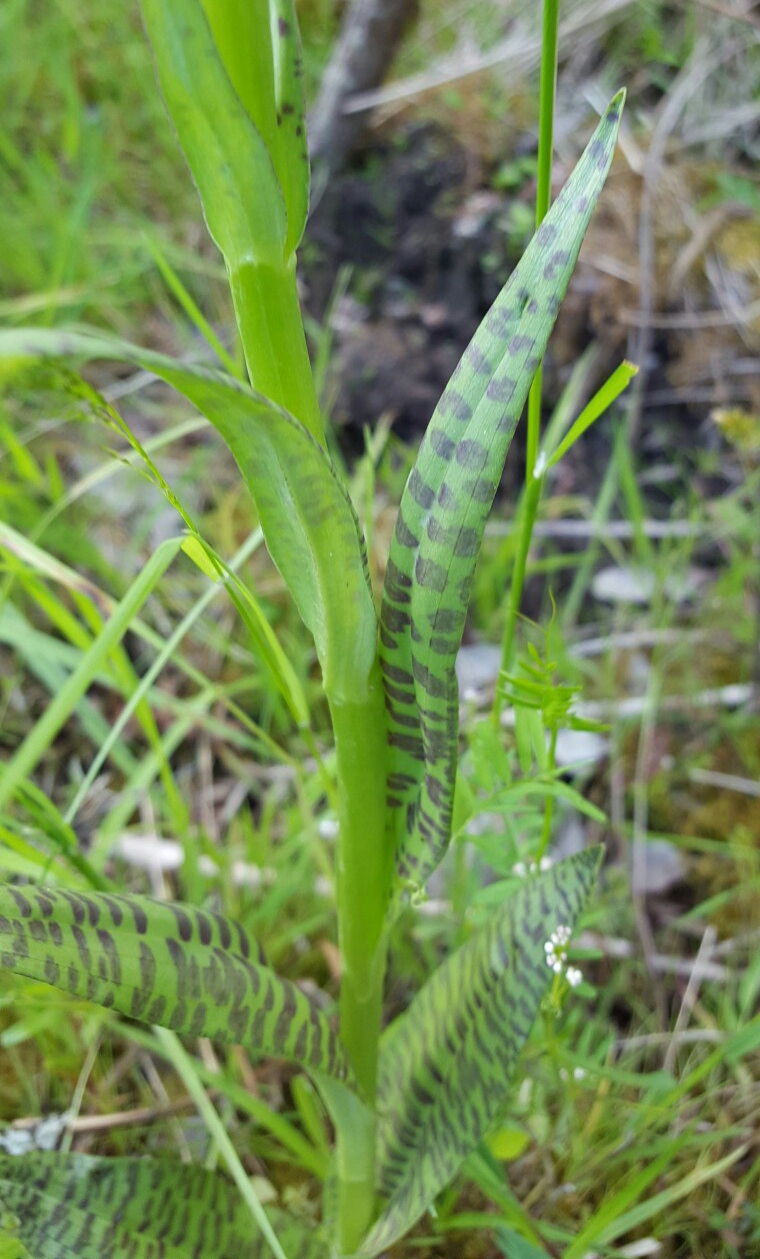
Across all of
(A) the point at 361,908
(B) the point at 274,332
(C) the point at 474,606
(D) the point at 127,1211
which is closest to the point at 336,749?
(A) the point at 361,908

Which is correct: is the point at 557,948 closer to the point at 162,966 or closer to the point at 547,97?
the point at 162,966

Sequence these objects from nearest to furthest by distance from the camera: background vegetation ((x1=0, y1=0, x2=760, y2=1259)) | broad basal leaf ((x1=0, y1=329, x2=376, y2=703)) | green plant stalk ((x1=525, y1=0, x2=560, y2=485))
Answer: broad basal leaf ((x1=0, y1=329, x2=376, y2=703)) → green plant stalk ((x1=525, y1=0, x2=560, y2=485)) → background vegetation ((x1=0, y1=0, x2=760, y2=1259))

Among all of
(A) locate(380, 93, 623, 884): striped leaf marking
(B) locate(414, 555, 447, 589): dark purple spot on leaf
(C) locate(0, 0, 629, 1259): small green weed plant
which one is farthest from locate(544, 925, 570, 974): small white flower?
(B) locate(414, 555, 447, 589): dark purple spot on leaf

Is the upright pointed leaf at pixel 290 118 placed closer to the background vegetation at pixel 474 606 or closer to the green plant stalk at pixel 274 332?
the green plant stalk at pixel 274 332

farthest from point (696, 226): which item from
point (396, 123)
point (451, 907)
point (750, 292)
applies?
point (451, 907)

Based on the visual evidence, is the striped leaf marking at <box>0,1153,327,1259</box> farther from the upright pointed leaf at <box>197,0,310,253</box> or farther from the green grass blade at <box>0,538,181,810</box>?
the upright pointed leaf at <box>197,0,310,253</box>

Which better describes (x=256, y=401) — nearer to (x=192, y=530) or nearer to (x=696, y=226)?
(x=192, y=530)
